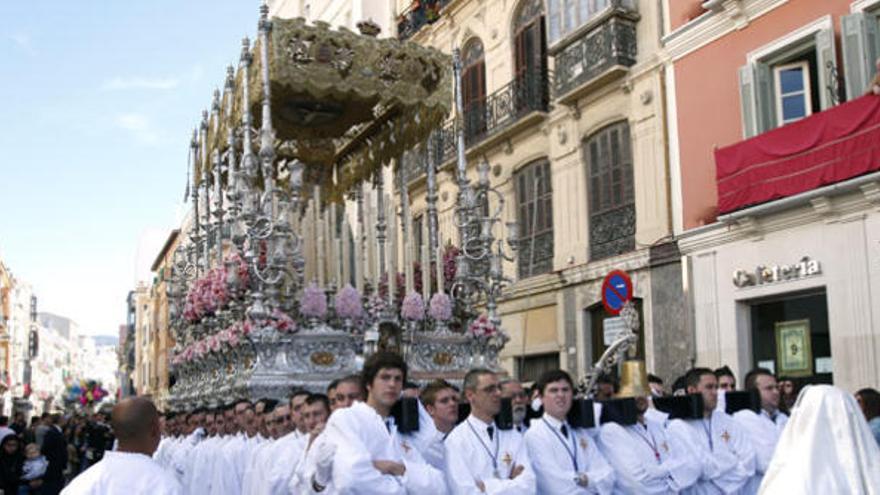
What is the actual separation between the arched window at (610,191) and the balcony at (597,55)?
822 millimetres

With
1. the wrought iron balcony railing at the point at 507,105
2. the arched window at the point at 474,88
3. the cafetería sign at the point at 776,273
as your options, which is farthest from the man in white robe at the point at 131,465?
the arched window at the point at 474,88

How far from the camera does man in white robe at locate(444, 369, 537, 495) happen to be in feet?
19.4

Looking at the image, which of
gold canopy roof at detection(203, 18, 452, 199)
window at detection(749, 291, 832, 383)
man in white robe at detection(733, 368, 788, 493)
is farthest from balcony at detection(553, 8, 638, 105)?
man in white robe at detection(733, 368, 788, 493)

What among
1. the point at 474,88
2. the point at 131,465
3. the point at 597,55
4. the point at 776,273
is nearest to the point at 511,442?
the point at 131,465

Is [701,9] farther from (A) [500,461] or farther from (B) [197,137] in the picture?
(A) [500,461]

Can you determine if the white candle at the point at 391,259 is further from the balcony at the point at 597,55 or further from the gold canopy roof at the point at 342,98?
the balcony at the point at 597,55

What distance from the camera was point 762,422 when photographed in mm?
7758

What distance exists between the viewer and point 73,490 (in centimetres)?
422

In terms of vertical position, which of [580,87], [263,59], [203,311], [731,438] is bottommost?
[731,438]

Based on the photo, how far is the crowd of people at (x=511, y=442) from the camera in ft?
11.8

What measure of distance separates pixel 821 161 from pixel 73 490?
1075 cm

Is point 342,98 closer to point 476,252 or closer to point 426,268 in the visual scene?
point 426,268

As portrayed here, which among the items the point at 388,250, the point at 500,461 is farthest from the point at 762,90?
the point at 500,461

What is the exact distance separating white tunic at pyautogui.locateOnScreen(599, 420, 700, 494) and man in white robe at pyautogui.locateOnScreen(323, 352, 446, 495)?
5.29 ft
